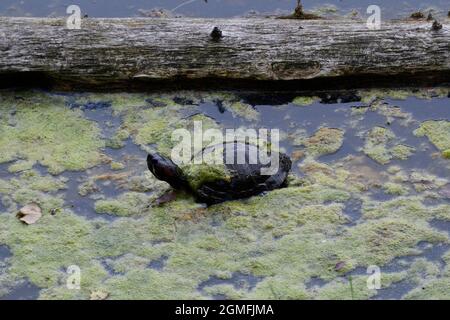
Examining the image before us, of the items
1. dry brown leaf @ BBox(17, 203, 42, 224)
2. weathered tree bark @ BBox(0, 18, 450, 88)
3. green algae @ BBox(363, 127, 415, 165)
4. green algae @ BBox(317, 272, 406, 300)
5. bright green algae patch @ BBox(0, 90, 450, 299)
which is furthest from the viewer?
weathered tree bark @ BBox(0, 18, 450, 88)

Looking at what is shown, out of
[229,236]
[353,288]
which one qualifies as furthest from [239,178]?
[353,288]

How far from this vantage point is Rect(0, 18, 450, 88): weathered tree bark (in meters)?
5.63

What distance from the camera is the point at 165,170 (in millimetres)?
4625

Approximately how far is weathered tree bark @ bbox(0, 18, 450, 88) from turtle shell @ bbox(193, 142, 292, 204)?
1.05 m

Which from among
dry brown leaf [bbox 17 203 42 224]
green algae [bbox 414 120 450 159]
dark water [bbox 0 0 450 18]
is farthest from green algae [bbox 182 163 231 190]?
dark water [bbox 0 0 450 18]

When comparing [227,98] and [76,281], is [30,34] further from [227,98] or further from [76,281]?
[76,281]

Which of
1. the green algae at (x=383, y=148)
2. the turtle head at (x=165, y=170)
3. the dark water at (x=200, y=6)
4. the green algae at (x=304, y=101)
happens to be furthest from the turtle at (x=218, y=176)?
the dark water at (x=200, y=6)

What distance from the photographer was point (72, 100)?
5762mm

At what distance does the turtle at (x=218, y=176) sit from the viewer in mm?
4621

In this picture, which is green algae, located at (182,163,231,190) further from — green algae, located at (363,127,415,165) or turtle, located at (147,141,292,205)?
green algae, located at (363,127,415,165)

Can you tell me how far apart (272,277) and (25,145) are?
207cm

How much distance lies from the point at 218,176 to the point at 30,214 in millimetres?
1127

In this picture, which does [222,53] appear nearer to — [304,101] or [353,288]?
[304,101]
